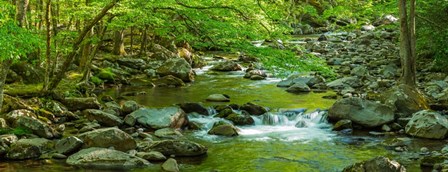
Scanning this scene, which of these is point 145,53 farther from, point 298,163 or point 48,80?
point 298,163

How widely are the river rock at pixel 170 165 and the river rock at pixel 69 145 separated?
2.18 meters

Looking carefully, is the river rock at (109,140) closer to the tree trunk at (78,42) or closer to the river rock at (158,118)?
the river rock at (158,118)

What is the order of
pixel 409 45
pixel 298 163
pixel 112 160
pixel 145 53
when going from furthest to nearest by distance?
pixel 145 53
pixel 409 45
pixel 298 163
pixel 112 160

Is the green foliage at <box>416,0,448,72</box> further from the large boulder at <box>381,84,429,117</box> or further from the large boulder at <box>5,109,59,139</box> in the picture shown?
the large boulder at <box>5,109,59,139</box>

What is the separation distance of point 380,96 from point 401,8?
3037mm

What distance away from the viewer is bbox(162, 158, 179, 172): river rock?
9766 mm

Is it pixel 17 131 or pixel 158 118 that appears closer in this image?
pixel 17 131

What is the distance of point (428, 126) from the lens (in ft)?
40.9

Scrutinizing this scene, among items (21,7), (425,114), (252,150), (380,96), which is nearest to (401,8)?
(380,96)

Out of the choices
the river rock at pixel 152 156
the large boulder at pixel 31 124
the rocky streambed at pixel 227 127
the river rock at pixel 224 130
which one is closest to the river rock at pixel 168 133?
the rocky streambed at pixel 227 127

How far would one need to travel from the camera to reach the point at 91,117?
13820 mm

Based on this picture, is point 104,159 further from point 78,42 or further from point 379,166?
point 78,42

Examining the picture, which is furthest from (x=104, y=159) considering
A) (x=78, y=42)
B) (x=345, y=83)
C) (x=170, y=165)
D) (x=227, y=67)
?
(x=227, y=67)

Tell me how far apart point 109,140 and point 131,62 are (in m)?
14.8
